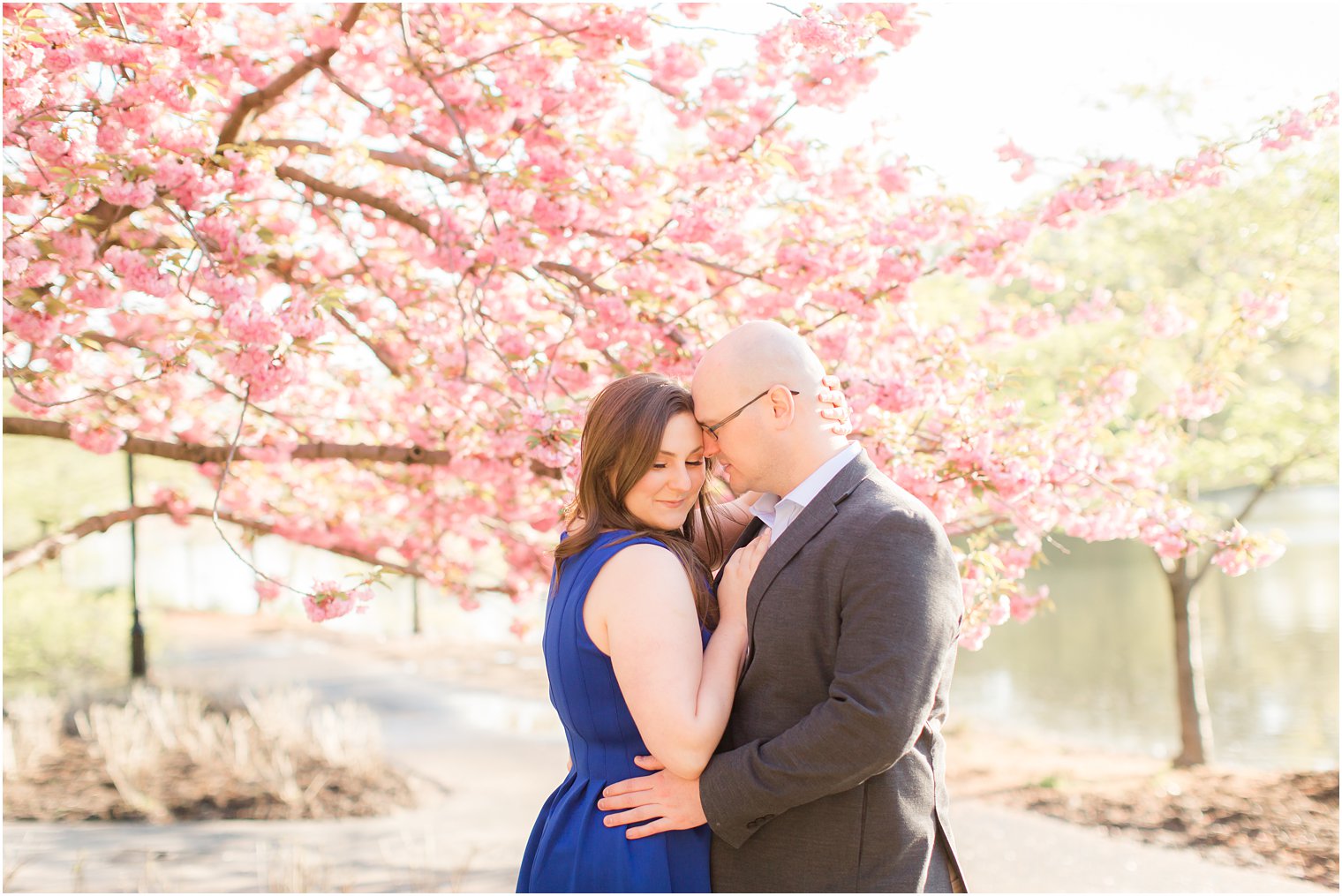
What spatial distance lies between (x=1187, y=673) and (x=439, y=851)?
7098 millimetres

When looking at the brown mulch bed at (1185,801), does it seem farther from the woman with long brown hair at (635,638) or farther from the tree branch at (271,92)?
the tree branch at (271,92)

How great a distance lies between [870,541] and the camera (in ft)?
7.35

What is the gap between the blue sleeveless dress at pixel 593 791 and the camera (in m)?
2.40

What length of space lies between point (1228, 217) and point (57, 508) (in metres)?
16.3

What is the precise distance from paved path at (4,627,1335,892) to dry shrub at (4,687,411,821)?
32 centimetres

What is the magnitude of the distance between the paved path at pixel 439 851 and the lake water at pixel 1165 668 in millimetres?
1762

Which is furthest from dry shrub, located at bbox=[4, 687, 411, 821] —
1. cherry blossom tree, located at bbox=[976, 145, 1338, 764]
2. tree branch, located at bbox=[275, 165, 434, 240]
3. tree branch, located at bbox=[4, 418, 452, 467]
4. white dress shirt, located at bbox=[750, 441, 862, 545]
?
cherry blossom tree, located at bbox=[976, 145, 1338, 764]

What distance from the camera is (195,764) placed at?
8.20m

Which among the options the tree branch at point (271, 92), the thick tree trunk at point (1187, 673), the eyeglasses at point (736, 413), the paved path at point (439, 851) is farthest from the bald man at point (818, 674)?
the thick tree trunk at point (1187, 673)

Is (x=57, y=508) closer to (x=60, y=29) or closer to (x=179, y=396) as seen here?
(x=179, y=396)

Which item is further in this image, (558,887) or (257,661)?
(257,661)

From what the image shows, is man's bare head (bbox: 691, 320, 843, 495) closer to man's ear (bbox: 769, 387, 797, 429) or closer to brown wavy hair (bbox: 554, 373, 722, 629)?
man's ear (bbox: 769, 387, 797, 429)

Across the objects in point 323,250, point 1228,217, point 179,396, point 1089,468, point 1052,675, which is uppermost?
point 1228,217

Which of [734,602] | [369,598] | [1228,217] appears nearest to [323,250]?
[369,598]
